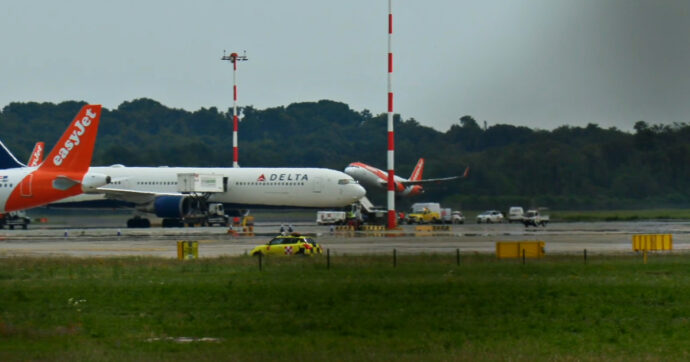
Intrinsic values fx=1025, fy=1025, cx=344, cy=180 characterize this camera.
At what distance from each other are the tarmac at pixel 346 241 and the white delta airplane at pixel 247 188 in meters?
12.2

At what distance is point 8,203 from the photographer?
68312mm

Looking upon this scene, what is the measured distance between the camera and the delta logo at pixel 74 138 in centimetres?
6681

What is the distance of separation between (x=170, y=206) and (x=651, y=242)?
4633cm

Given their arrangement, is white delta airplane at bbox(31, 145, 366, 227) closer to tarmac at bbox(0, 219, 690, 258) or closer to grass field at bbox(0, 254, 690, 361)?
tarmac at bbox(0, 219, 690, 258)

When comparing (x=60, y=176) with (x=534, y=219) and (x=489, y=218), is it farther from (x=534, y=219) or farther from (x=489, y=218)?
(x=489, y=218)

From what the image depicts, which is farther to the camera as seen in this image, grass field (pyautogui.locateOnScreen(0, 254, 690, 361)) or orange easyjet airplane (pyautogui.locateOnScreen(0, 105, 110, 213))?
orange easyjet airplane (pyautogui.locateOnScreen(0, 105, 110, 213))

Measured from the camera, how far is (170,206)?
86188 mm

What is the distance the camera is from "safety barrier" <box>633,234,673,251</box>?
164 ft

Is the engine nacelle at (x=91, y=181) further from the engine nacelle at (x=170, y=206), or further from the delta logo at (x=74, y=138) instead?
the engine nacelle at (x=170, y=206)

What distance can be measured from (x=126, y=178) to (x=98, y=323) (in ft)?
226

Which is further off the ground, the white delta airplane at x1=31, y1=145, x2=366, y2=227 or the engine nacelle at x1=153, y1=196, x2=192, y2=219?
the white delta airplane at x1=31, y1=145, x2=366, y2=227

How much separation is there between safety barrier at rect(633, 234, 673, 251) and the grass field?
11.7m

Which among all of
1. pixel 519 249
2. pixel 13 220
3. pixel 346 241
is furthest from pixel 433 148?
pixel 13 220

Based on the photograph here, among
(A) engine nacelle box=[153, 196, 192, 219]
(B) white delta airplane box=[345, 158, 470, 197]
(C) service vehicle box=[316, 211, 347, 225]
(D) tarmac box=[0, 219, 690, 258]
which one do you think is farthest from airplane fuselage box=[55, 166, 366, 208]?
(D) tarmac box=[0, 219, 690, 258]
